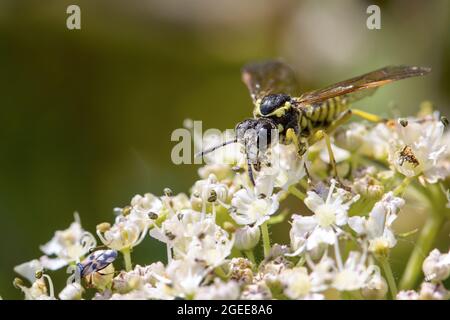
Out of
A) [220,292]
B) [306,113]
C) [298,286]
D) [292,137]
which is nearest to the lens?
[220,292]

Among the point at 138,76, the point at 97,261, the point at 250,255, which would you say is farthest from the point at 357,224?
the point at 138,76

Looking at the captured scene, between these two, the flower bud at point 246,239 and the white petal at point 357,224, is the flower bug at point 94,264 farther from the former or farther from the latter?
the white petal at point 357,224

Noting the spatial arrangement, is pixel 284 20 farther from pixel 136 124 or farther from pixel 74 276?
pixel 74 276

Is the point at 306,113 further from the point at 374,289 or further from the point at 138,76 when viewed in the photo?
the point at 138,76

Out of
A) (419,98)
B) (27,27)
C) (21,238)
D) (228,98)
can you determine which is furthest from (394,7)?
(21,238)

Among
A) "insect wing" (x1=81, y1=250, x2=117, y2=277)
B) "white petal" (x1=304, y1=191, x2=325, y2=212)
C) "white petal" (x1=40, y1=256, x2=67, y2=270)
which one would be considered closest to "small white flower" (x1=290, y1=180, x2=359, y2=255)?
"white petal" (x1=304, y1=191, x2=325, y2=212)

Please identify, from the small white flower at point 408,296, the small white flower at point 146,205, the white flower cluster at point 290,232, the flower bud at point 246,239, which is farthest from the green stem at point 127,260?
the small white flower at point 408,296

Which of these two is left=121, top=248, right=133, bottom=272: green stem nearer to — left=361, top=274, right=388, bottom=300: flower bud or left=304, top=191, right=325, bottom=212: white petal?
left=304, top=191, right=325, bottom=212: white petal
